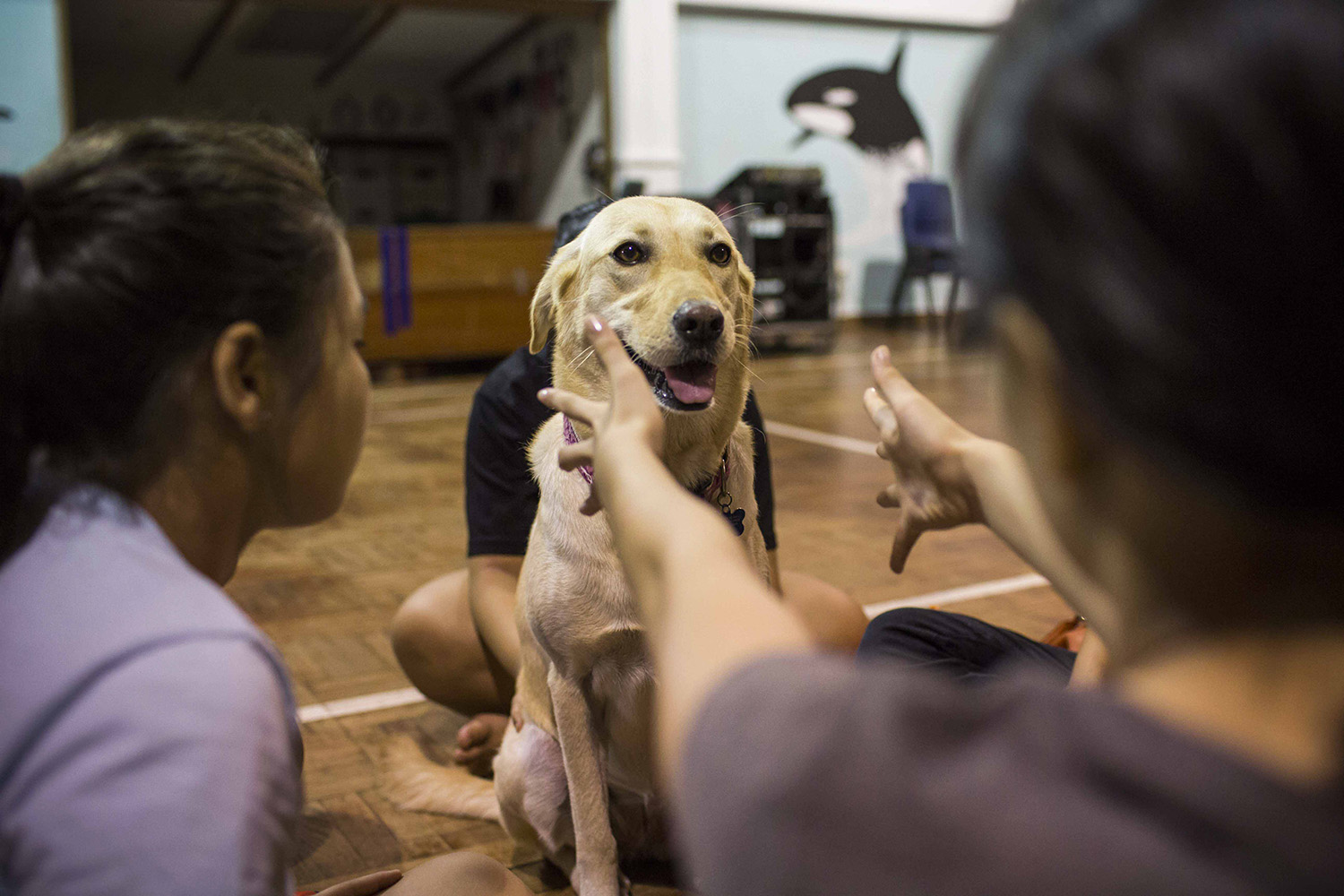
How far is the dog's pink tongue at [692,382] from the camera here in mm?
1472

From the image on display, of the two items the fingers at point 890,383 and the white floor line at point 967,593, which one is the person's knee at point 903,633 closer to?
the fingers at point 890,383

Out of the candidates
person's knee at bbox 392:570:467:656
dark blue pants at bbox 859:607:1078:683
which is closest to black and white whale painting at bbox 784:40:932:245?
person's knee at bbox 392:570:467:656

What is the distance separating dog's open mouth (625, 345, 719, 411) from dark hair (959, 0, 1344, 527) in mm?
1041

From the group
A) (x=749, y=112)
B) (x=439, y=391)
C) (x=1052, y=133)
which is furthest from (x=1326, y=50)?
(x=749, y=112)

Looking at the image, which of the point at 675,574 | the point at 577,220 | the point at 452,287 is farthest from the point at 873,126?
the point at 675,574

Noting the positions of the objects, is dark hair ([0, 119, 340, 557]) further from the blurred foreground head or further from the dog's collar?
the dog's collar

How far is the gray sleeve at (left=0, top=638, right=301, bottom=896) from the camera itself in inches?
21.0

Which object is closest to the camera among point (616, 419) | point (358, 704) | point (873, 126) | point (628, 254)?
point (616, 419)

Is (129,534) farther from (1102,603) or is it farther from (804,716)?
(1102,603)

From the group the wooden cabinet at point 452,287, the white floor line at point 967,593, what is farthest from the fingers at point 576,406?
the wooden cabinet at point 452,287

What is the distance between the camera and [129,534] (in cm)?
64

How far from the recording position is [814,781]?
43 cm

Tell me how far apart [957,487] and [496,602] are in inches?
45.7

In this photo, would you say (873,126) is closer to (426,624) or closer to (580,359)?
(426,624)
